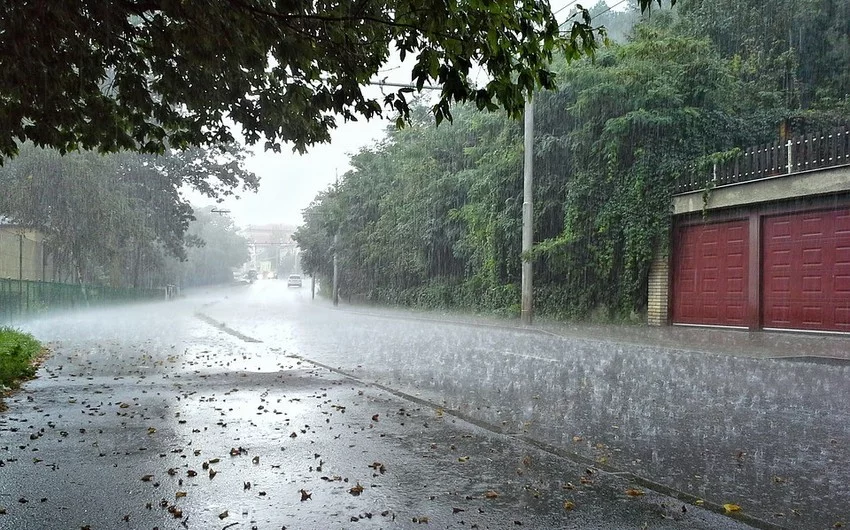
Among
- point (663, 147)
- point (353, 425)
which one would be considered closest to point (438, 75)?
point (353, 425)

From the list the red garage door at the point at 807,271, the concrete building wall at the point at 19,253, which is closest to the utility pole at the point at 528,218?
the red garage door at the point at 807,271

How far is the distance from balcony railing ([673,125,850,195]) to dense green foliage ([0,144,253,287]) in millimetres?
18699

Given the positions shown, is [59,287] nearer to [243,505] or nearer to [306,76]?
[306,76]

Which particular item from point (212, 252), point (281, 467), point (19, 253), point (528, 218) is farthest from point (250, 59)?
point (212, 252)

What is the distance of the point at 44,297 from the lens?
2831 cm

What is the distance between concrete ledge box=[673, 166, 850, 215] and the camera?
15.0 m

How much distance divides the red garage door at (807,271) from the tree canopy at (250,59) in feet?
38.8

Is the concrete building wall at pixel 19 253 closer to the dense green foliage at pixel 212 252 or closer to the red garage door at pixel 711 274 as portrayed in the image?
the red garage door at pixel 711 274

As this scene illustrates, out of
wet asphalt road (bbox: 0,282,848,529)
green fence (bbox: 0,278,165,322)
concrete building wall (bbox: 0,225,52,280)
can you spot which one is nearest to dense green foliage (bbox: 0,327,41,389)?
wet asphalt road (bbox: 0,282,848,529)

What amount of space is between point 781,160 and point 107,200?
28246 millimetres

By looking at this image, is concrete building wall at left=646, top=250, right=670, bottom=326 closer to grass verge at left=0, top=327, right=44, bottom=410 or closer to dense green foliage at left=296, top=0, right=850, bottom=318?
dense green foliage at left=296, top=0, right=850, bottom=318

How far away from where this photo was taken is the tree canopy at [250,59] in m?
5.13

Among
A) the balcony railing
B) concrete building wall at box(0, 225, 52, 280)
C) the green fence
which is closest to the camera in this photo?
the balcony railing

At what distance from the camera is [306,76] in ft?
22.4
